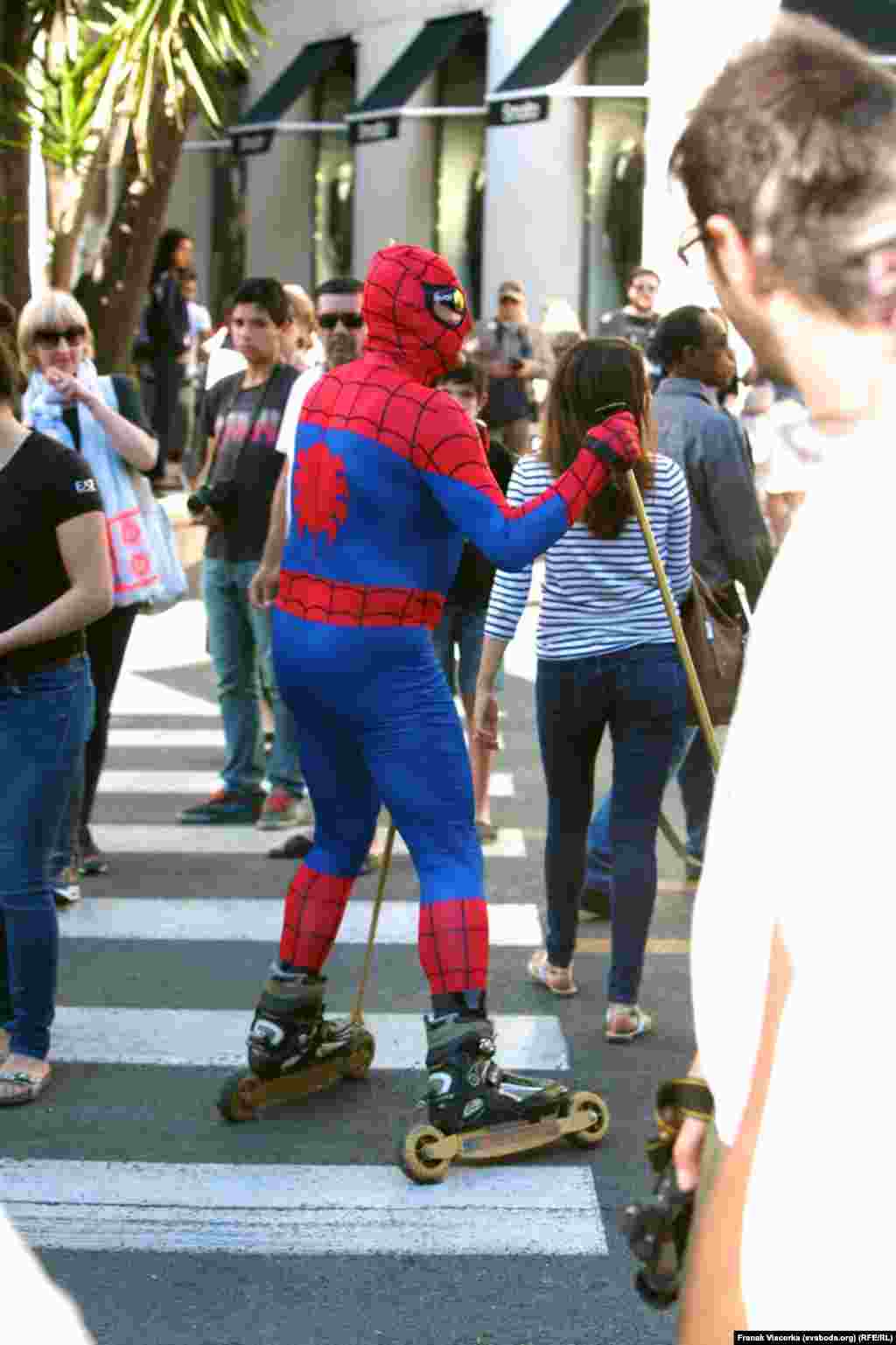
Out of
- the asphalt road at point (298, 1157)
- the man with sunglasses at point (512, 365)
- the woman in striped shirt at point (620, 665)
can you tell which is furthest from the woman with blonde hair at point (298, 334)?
the man with sunglasses at point (512, 365)

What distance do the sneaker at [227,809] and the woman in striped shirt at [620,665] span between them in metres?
2.97

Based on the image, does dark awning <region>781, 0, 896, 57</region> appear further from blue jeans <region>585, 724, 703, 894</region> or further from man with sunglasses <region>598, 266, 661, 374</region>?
blue jeans <region>585, 724, 703, 894</region>

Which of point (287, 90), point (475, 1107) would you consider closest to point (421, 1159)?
point (475, 1107)

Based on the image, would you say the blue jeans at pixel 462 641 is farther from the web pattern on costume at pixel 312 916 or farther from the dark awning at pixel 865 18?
the dark awning at pixel 865 18

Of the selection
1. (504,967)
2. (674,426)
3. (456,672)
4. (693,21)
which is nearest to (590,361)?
(674,426)

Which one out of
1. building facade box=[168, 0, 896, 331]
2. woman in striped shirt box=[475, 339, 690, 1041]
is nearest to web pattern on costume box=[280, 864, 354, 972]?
woman in striped shirt box=[475, 339, 690, 1041]

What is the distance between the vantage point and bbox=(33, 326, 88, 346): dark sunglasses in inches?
271

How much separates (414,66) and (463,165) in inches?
56.3

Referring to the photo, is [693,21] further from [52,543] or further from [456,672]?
[52,543]

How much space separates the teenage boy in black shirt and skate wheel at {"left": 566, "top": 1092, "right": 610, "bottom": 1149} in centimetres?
339

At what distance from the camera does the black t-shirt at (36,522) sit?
5.10 m

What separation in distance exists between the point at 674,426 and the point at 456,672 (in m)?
1.96

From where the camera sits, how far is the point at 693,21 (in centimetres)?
2319

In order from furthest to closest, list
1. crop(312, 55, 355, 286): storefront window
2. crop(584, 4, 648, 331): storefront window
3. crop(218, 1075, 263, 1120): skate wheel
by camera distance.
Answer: crop(312, 55, 355, 286): storefront window
crop(584, 4, 648, 331): storefront window
crop(218, 1075, 263, 1120): skate wheel
